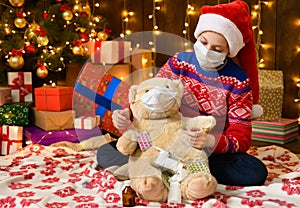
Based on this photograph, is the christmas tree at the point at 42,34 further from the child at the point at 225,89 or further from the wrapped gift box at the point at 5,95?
the child at the point at 225,89

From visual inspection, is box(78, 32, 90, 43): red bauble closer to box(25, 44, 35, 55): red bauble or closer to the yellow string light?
box(25, 44, 35, 55): red bauble

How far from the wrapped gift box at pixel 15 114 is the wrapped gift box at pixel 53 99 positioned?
67 mm

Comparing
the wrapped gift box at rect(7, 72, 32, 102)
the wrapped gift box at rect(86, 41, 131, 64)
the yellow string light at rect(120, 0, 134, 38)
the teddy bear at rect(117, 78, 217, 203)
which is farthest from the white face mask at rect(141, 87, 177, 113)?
the yellow string light at rect(120, 0, 134, 38)

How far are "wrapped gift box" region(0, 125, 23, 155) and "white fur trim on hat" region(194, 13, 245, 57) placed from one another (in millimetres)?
1073

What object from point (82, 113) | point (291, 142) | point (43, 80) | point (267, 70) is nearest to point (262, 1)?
point (267, 70)

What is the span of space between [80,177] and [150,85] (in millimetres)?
467

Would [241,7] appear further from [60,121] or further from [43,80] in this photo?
[43,80]

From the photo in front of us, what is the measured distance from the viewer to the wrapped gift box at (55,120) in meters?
1.98

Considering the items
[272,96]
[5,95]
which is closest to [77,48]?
[5,95]

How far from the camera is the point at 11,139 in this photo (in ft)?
6.10

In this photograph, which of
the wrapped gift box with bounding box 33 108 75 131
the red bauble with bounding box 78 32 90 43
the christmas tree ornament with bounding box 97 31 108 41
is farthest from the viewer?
the christmas tree ornament with bounding box 97 31 108 41

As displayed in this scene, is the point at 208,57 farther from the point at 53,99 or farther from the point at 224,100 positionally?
the point at 53,99

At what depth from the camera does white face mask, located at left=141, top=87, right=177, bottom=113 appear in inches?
41.8

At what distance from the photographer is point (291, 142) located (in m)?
2.02
